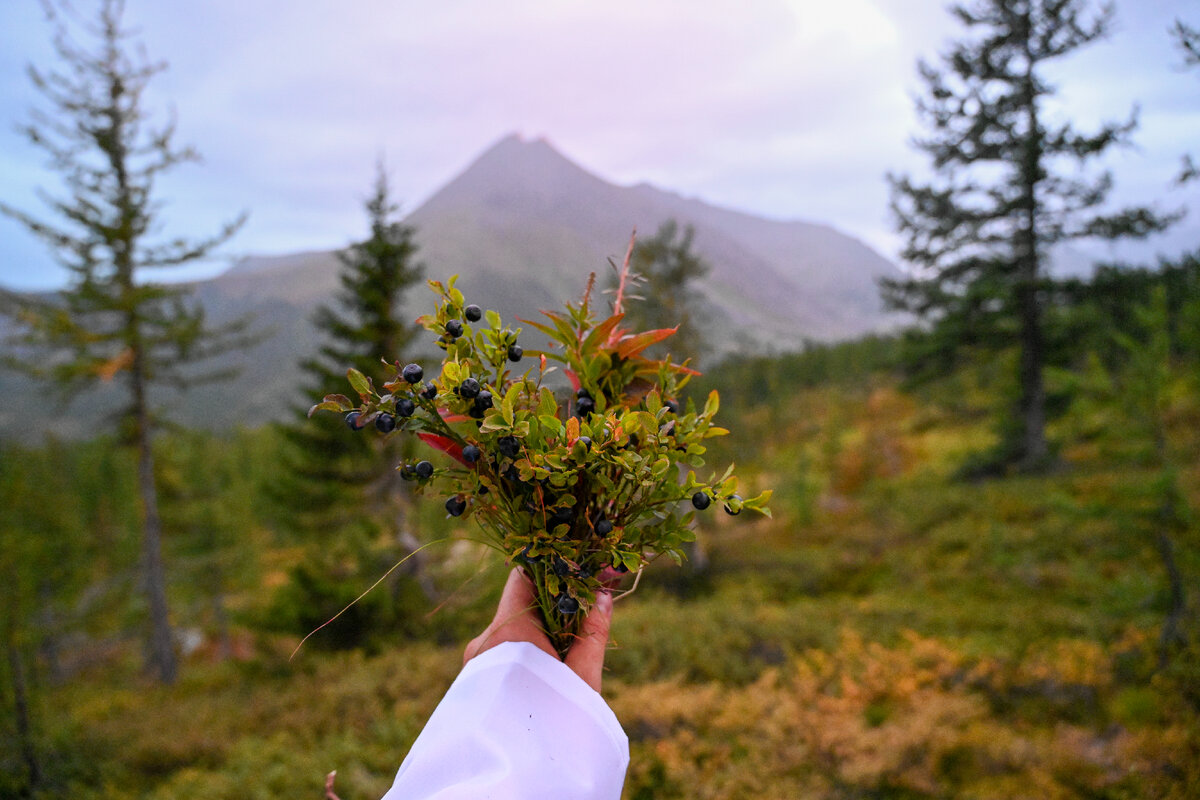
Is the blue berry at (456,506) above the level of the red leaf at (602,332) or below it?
below

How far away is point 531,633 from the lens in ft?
5.77

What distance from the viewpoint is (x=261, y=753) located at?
20.8ft

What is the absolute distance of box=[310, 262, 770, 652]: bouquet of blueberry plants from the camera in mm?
1577

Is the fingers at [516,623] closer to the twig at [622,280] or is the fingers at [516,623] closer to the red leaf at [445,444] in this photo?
the red leaf at [445,444]

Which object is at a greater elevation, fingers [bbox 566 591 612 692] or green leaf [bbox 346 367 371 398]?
green leaf [bbox 346 367 371 398]

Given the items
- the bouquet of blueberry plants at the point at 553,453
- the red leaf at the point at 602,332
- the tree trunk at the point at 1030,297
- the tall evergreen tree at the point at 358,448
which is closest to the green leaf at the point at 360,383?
the bouquet of blueberry plants at the point at 553,453

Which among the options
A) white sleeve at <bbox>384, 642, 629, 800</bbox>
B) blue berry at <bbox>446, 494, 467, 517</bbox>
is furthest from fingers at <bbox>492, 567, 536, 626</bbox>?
blue berry at <bbox>446, 494, 467, 517</bbox>

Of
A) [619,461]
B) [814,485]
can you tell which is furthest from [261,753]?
[814,485]

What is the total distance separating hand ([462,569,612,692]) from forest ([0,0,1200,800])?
0.57 feet

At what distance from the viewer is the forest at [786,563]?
5.54 m

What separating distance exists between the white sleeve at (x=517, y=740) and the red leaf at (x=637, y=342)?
930 mm

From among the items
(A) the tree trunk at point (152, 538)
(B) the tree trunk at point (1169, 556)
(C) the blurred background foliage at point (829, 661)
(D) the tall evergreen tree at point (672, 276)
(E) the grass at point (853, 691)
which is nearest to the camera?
(E) the grass at point (853, 691)

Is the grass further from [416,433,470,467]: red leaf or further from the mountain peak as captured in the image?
the mountain peak

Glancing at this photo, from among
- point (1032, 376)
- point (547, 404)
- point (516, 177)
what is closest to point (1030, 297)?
point (1032, 376)
